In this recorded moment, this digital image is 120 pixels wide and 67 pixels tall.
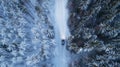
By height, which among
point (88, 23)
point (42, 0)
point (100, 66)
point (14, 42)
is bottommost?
point (100, 66)

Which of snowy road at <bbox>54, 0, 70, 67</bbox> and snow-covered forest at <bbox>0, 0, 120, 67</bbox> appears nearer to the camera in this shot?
snow-covered forest at <bbox>0, 0, 120, 67</bbox>

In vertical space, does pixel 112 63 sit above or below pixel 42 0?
below

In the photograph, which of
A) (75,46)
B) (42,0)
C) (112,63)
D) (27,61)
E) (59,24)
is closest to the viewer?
(112,63)

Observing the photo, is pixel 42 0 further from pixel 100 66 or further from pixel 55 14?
pixel 100 66

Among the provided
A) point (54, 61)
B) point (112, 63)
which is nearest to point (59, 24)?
A: point (54, 61)

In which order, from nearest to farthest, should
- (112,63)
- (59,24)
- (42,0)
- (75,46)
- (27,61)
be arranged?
(112,63), (27,61), (75,46), (59,24), (42,0)

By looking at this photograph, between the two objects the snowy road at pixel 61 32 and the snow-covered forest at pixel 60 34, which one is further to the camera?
the snowy road at pixel 61 32

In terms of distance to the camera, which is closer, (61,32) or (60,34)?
(60,34)

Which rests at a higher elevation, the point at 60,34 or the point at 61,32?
the point at 61,32
